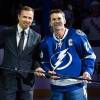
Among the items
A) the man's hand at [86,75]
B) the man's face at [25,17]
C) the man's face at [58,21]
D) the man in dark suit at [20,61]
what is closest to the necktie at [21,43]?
the man in dark suit at [20,61]

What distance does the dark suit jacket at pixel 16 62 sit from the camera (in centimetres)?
588

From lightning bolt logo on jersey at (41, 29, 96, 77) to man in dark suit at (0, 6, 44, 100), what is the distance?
0.79 ft

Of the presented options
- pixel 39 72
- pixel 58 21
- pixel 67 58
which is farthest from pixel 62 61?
pixel 58 21

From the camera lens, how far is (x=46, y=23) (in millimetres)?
9867

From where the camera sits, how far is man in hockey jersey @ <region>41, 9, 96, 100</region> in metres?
5.61

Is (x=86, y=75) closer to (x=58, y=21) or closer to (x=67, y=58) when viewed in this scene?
(x=67, y=58)

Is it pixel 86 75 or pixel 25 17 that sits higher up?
pixel 25 17

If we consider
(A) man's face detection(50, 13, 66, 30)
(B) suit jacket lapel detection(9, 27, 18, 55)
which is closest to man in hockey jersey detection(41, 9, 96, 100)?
(A) man's face detection(50, 13, 66, 30)

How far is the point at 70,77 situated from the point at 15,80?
93 centimetres

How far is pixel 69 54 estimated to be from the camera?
18.4 ft

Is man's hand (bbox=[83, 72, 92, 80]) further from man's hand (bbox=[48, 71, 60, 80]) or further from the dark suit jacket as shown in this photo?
the dark suit jacket

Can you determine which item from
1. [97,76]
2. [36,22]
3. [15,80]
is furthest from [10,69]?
[36,22]

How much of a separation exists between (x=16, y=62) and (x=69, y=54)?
65cm

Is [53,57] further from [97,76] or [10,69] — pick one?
[97,76]
